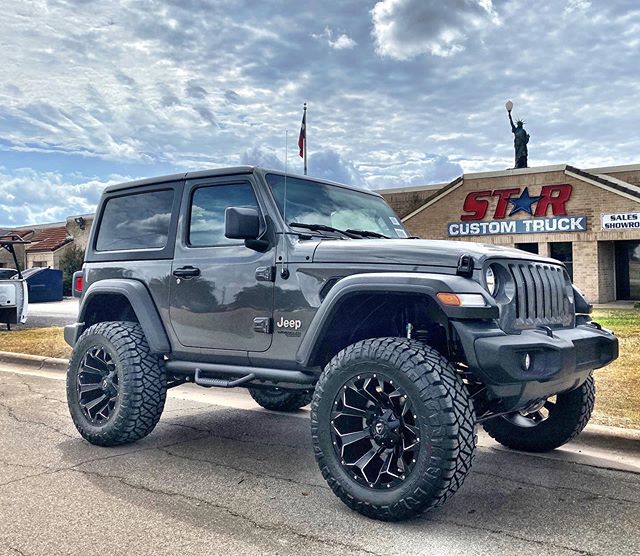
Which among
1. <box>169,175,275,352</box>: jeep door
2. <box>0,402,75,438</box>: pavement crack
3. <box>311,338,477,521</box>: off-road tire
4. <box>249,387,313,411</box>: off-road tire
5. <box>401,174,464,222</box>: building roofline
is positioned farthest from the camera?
<box>401,174,464,222</box>: building roofline

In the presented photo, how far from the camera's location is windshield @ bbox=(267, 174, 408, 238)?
4.67 meters

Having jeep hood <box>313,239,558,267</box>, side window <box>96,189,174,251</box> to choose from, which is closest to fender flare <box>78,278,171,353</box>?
side window <box>96,189,174,251</box>

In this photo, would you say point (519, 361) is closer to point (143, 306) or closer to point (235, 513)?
point (235, 513)

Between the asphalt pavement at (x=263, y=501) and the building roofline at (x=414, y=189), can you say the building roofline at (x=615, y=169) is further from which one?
the asphalt pavement at (x=263, y=501)

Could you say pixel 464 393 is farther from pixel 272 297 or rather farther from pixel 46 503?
pixel 46 503

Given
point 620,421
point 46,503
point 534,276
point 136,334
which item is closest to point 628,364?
point 620,421

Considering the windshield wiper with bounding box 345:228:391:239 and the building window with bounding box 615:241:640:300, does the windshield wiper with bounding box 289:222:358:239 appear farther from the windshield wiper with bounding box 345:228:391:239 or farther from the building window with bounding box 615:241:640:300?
the building window with bounding box 615:241:640:300

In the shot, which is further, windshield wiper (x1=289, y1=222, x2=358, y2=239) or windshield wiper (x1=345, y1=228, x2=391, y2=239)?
windshield wiper (x1=345, y1=228, x2=391, y2=239)

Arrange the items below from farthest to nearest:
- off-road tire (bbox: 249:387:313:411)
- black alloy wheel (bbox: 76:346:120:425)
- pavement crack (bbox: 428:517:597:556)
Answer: off-road tire (bbox: 249:387:313:411) → black alloy wheel (bbox: 76:346:120:425) → pavement crack (bbox: 428:517:597:556)

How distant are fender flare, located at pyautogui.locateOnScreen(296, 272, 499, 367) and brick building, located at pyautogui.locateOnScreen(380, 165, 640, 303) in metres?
21.6

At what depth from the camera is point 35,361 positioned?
32.1 feet

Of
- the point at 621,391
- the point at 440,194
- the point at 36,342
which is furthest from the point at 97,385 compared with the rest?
the point at 440,194

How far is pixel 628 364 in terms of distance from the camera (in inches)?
320

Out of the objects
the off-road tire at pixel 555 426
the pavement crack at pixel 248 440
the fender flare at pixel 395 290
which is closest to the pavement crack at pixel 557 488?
the off-road tire at pixel 555 426
